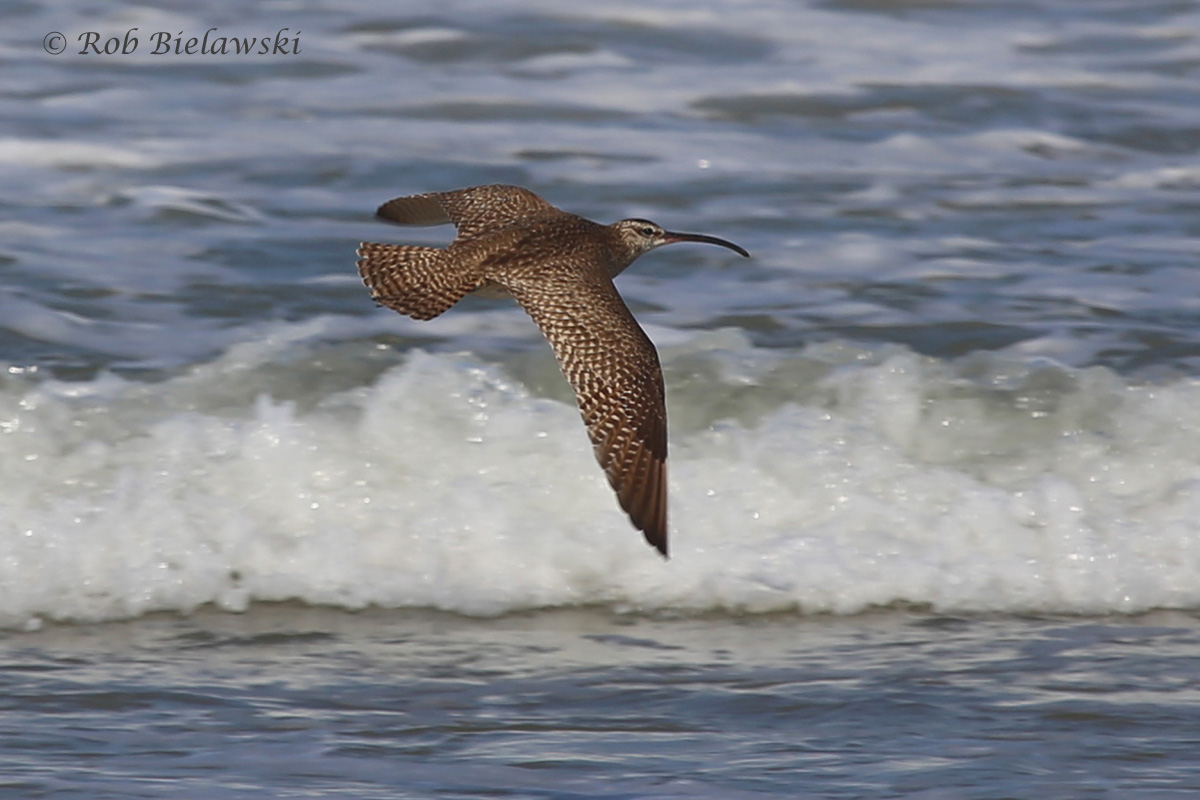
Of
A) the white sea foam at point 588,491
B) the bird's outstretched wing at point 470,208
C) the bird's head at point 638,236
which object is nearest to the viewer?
the white sea foam at point 588,491

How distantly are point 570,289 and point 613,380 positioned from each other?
1.65 ft

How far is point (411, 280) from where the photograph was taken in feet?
19.3

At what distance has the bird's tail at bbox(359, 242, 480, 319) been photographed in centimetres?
585

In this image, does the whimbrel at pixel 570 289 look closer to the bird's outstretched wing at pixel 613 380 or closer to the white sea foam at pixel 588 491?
the bird's outstretched wing at pixel 613 380

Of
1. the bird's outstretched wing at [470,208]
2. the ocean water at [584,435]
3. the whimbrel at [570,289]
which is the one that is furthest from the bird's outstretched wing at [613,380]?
the bird's outstretched wing at [470,208]

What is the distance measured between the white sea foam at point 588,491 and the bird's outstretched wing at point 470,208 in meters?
0.59

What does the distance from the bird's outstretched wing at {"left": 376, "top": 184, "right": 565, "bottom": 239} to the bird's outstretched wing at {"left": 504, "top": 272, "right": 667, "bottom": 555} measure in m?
0.70

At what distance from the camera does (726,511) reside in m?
6.41

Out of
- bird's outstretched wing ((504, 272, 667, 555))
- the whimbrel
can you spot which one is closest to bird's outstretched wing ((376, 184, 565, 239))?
the whimbrel

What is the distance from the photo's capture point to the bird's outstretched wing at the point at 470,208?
6602 mm

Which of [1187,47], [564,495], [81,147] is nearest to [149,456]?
[564,495]

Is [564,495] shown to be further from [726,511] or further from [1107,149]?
[1107,149]

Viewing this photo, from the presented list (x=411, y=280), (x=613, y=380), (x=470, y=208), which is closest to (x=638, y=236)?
(x=470, y=208)

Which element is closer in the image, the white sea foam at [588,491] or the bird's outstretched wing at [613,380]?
the bird's outstretched wing at [613,380]
